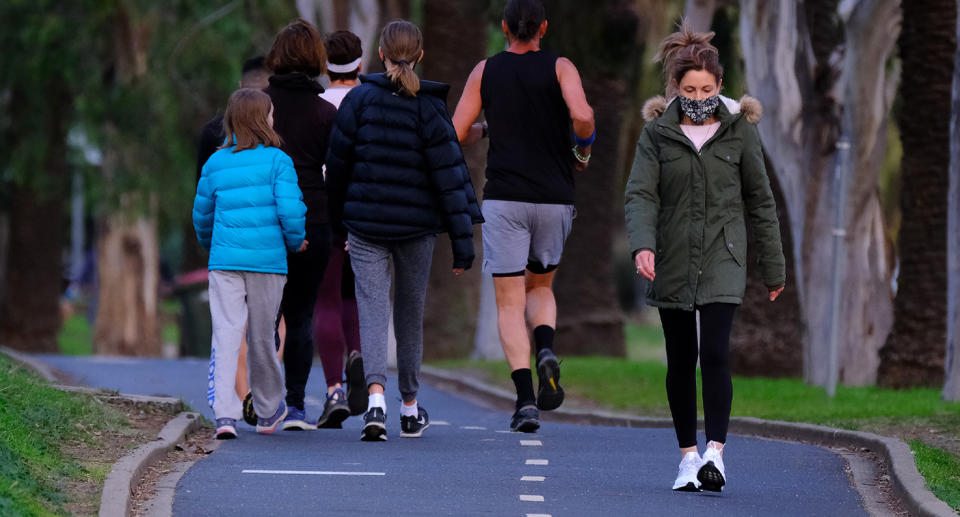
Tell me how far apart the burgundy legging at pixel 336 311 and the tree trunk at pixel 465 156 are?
12.0m

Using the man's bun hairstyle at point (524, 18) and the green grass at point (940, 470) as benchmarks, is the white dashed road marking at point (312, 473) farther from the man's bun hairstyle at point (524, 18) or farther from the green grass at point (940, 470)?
the man's bun hairstyle at point (524, 18)

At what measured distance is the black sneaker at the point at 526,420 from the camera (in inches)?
396

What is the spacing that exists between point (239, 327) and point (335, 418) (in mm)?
860

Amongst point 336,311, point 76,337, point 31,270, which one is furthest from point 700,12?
point 76,337

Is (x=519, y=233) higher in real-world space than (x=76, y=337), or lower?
higher

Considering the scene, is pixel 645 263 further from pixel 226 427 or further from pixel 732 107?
pixel 226 427

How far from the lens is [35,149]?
29547 mm

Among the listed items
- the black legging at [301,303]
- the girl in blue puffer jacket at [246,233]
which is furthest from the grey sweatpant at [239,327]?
the black legging at [301,303]

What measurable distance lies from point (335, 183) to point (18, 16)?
67.4 ft

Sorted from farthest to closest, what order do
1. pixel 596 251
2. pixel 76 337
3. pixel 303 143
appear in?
pixel 76 337, pixel 596 251, pixel 303 143

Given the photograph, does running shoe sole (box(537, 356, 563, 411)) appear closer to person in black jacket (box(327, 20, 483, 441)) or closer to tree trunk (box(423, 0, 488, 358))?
person in black jacket (box(327, 20, 483, 441))

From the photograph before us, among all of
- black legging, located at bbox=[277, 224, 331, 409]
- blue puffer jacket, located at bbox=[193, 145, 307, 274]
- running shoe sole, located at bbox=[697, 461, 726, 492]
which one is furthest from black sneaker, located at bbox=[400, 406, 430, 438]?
running shoe sole, located at bbox=[697, 461, 726, 492]

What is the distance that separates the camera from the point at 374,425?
979cm

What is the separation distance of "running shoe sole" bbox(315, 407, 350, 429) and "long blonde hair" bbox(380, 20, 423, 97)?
1.89m
